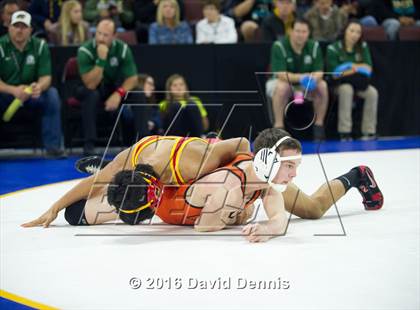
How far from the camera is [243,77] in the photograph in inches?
428

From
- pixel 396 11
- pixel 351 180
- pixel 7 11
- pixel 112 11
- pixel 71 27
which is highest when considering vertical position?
pixel 7 11

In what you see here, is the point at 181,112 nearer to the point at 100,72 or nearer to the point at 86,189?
the point at 100,72

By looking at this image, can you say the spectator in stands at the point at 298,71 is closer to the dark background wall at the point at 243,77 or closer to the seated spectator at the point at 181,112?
the dark background wall at the point at 243,77

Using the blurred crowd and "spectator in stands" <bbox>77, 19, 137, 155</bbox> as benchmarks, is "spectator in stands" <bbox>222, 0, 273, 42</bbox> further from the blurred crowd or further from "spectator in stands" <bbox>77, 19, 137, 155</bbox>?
"spectator in stands" <bbox>77, 19, 137, 155</bbox>

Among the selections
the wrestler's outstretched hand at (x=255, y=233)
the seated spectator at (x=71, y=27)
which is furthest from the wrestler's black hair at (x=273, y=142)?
the seated spectator at (x=71, y=27)

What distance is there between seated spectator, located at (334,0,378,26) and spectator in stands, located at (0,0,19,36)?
4.69 m

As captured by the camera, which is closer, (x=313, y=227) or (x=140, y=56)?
(x=313, y=227)

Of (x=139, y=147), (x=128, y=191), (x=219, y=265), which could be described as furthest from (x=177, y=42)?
(x=219, y=265)

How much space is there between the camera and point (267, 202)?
4801mm

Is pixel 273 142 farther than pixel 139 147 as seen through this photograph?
No

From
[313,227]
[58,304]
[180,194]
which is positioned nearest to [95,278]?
[58,304]

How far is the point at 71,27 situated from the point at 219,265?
6826mm

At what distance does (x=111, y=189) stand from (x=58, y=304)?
110 cm

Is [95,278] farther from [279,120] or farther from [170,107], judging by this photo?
[279,120]
